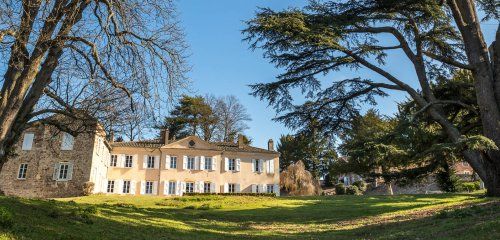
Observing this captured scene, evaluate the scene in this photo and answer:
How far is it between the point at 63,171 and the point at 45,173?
4.80ft

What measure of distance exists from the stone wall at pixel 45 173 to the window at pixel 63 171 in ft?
1.18

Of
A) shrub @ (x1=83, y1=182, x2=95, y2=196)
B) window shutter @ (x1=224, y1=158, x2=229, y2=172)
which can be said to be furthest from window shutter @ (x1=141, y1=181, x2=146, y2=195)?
window shutter @ (x1=224, y1=158, x2=229, y2=172)

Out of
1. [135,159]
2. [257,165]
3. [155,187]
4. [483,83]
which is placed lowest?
[155,187]

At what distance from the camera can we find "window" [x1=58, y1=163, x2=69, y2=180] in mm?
34719

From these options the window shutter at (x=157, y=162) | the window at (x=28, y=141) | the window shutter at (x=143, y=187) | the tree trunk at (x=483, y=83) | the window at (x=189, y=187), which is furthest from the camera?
the window at (x=189, y=187)

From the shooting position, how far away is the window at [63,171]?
114ft

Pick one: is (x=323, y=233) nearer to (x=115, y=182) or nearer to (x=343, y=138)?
(x=343, y=138)

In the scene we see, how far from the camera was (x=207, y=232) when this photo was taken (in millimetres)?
12148

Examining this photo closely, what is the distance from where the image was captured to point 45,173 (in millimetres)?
34781

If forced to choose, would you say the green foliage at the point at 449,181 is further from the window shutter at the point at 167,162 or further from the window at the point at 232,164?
the window shutter at the point at 167,162

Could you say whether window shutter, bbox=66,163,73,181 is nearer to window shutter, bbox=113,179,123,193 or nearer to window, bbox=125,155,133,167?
window shutter, bbox=113,179,123,193

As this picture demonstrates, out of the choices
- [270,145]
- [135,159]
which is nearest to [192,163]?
[135,159]

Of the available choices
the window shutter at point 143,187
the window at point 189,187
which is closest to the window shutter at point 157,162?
the window shutter at point 143,187

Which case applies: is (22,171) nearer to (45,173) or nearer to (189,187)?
(45,173)
